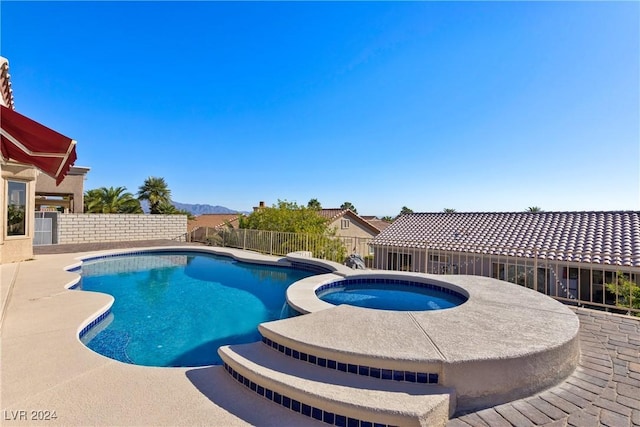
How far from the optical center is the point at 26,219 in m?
8.80

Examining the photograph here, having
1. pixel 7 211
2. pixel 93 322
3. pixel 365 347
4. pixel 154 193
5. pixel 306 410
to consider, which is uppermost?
pixel 154 193

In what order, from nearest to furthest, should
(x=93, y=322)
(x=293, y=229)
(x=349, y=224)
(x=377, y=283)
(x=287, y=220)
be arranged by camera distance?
(x=93, y=322), (x=377, y=283), (x=293, y=229), (x=287, y=220), (x=349, y=224)

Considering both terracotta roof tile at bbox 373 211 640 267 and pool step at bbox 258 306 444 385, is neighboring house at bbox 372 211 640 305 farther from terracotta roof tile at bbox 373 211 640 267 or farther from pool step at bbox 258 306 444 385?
pool step at bbox 258 306 444 385

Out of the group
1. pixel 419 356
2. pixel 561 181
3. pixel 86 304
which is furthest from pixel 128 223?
pixel 561 181

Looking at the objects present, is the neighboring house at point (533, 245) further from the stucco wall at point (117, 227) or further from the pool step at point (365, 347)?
the stucco wall at point (117, 227)

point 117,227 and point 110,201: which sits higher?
point 110,201

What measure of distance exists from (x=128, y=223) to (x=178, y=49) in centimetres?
930

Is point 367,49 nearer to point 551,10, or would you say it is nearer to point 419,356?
point 551,10

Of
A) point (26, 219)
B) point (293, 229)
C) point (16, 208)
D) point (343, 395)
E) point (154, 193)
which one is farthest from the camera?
point (154, 193)

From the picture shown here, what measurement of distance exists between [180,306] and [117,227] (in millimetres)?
11981

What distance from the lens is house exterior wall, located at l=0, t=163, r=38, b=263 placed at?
788 centimetres

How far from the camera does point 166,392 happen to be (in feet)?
8.21

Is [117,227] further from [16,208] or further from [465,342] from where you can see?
[465,342]

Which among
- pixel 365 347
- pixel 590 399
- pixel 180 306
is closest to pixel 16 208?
pixel 180 306
